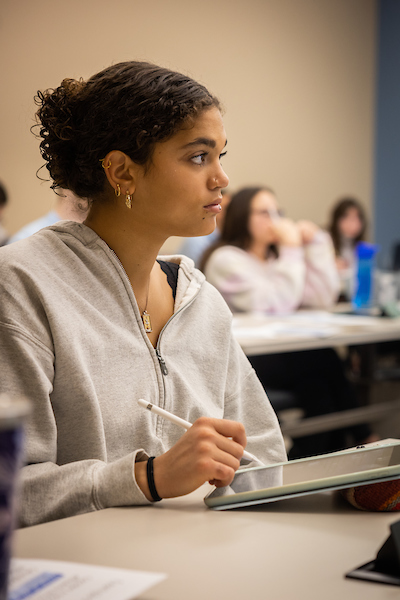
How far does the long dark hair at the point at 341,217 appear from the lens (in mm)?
5887

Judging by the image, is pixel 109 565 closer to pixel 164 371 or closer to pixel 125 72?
pixel 164 371

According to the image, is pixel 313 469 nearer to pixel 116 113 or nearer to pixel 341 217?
pixel 116 113

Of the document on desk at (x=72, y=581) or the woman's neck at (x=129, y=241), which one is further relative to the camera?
the woman's neck at (x=129, y=241)

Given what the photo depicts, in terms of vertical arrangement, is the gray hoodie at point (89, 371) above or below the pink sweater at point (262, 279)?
above

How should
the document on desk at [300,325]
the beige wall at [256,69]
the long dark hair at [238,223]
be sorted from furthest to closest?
the beige wall at [256,69] < the long dark hair at [238,223] < the document on desk at [300,325]

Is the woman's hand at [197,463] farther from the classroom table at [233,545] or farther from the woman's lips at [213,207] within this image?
the woman's lips at [213,207]

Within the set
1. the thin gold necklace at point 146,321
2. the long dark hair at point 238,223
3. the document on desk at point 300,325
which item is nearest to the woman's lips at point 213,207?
the thin gold necklace at point 146,321

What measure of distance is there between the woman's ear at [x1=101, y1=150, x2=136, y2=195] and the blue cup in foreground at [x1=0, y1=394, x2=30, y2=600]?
80 centimetres

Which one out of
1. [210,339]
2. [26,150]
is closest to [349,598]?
[210,339]

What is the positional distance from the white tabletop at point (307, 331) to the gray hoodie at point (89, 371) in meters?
1.07

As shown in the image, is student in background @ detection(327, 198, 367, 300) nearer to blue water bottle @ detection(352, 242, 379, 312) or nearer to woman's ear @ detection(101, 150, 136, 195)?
blue water bottle @ detection(352, 242, 379, 312)

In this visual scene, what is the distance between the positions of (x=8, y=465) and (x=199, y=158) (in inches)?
32.5

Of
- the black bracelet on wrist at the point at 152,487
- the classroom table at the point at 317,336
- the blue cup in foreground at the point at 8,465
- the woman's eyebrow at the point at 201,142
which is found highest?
the woman's eyebrow at the point at 201,142

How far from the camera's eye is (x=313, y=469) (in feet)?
2.46
